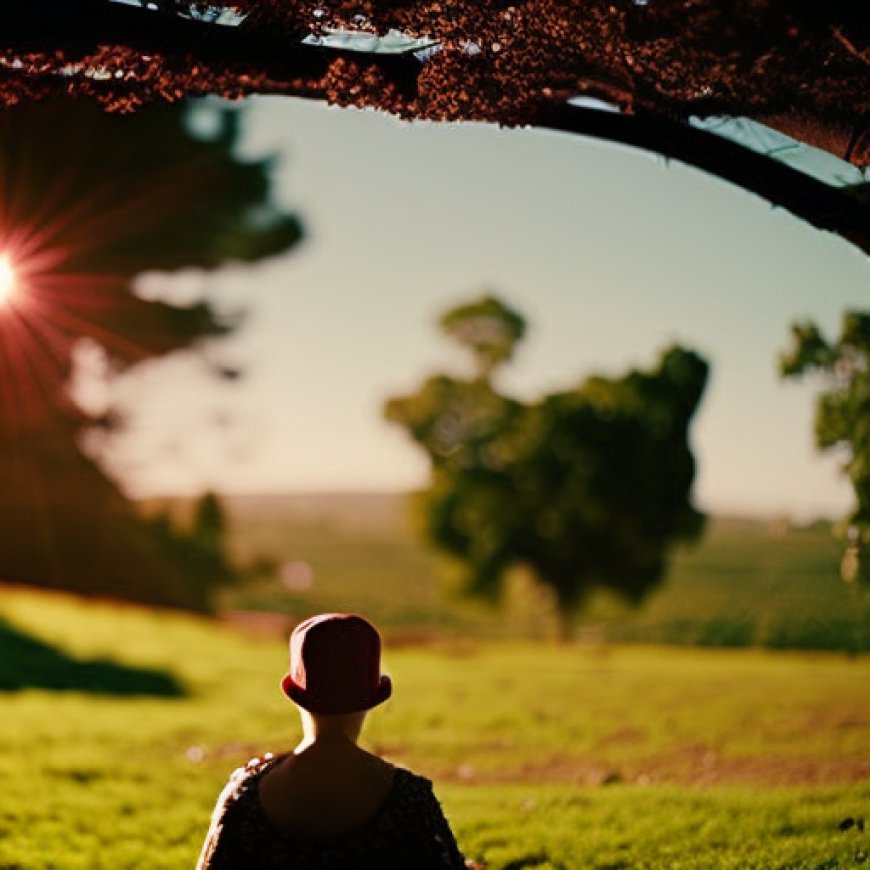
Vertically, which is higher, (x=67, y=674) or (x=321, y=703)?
(x=67, y=674)

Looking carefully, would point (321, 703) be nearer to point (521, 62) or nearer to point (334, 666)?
point (334, 666)

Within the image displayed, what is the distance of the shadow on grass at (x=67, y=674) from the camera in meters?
17.8

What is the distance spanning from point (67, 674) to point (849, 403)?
44.7 ft

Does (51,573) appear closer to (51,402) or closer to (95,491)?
(95,491)

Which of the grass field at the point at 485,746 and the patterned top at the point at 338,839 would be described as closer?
the patterned top at the point at 338,839

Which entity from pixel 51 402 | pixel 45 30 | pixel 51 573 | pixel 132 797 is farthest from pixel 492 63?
pixel 51 573

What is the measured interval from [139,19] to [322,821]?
14.7 feet

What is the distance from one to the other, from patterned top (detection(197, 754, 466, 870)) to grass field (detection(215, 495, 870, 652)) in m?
21.2

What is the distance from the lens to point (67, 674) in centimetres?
1878

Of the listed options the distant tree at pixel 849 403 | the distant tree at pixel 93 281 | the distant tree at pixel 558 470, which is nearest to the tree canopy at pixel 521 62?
the distant tree at pixel 849 403

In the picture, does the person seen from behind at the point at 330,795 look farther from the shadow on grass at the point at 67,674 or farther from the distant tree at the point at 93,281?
the distant tree at the point at 93,281

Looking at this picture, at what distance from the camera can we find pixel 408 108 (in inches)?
259

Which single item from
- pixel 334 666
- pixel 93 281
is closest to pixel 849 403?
pixel 334 666

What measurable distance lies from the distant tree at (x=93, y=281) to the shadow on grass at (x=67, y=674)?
8069 mm
